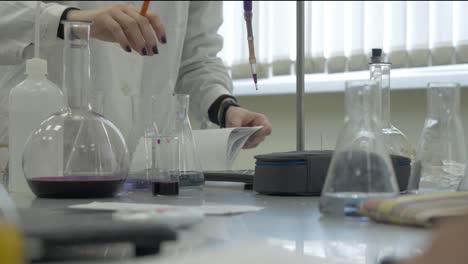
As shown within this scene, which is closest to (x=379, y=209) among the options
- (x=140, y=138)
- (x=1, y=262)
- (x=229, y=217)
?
(x=229, y=217)

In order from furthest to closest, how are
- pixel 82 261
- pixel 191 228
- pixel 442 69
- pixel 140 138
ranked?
pixel 442 69, pixel 140 138, pixel 191 228, pixel 82 261

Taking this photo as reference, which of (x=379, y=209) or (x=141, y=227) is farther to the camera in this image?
(x=379, y=209)

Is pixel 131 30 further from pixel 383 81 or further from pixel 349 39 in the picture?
pixel 349 39

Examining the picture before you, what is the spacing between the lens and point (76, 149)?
3.08 feet

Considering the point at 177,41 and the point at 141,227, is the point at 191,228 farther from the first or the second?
the point at 177,41

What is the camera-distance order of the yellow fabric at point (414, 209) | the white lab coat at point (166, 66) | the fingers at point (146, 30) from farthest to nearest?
the white lab coat at point (166, 66), the fingers at point (146, 30), the yellow fabric at point (414, 209)

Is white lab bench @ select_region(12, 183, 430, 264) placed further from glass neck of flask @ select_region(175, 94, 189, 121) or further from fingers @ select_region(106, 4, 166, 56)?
fingers @ select_region(106, 4, 166, 56)

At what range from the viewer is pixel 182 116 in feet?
3.40

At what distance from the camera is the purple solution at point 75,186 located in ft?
2.96

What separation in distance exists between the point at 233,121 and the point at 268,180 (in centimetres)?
69

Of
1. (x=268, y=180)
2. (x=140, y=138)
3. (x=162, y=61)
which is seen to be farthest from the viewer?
(x=162, y=61)

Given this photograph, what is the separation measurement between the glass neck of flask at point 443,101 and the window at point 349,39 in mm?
1428

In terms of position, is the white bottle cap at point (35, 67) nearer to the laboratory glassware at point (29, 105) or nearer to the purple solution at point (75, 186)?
the laboratory glassware at point (29, 105)

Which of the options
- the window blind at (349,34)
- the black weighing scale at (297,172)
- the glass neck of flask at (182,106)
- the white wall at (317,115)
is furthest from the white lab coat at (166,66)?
the black weighing scale at (297,172)
